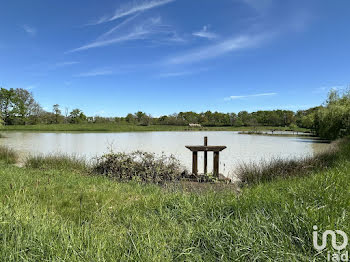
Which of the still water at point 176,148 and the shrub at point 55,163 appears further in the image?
the still water at point 176,148

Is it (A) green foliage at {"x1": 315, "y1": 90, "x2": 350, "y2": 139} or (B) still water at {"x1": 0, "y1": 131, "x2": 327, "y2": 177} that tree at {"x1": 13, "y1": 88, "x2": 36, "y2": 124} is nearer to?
(B) still water at {"x1": 0, "y1": 131, "x2": 327, "y2": 177}

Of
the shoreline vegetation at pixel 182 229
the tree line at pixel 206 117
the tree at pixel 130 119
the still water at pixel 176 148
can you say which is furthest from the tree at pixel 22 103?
the shoreline vegetation at pixel 182 229

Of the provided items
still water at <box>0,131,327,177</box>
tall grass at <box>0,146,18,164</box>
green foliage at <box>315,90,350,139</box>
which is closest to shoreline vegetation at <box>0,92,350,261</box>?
still water at <box>0,131,327,177</box>

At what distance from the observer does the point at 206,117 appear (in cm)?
8525

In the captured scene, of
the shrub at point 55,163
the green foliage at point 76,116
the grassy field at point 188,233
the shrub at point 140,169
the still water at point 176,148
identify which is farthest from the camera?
the green foliage at point 76,116

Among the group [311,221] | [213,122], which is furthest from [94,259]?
[213,122]

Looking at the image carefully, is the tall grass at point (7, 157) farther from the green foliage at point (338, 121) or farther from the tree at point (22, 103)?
the tree at point (22, 103)

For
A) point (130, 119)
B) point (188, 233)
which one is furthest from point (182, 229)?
Result: point (130, 119)

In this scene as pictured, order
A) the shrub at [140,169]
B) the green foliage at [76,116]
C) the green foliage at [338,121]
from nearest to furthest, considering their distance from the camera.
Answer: the shrub at [140,169] → the green foliage at [338,121] → the green foliage at [76,116]

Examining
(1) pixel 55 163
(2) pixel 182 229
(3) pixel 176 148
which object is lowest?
(3) pixel 176 148

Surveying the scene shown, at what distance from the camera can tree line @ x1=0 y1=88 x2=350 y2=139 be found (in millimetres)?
21500

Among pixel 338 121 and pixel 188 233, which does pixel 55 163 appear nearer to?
pixel 188 233

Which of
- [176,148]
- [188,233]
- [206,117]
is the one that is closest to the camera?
[188,233]

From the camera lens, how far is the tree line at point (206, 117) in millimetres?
21500
